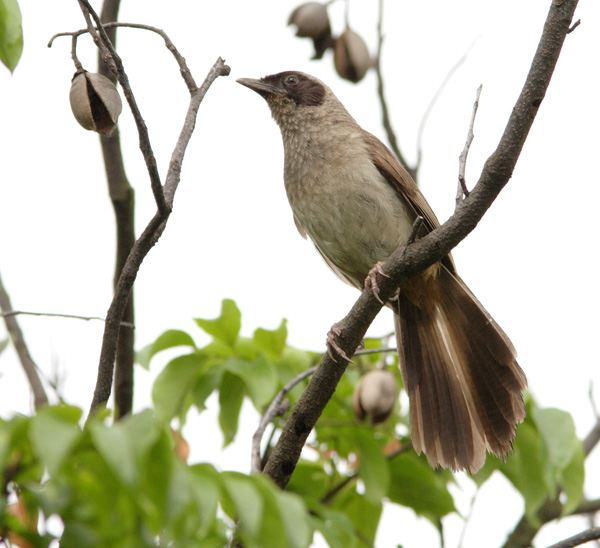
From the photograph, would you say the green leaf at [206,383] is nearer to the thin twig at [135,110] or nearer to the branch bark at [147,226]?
the branch bark at [147,226]

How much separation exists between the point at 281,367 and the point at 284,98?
1959 millimetres

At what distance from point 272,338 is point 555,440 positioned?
52.1 inches

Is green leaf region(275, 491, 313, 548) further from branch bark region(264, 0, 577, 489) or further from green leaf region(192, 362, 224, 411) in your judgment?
green leaf region(192, 362, 224, 411)

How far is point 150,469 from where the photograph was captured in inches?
65.6

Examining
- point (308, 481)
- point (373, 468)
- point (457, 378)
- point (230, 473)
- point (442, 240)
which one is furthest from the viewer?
point (457, 378)

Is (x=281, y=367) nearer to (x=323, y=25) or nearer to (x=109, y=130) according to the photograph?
(x=109, y=130)

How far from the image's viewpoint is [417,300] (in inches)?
173

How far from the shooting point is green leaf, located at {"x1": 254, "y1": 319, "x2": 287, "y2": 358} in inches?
147

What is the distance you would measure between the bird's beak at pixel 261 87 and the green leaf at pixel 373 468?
2.43 meters

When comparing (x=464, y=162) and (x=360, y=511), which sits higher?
(x=464, y=162)

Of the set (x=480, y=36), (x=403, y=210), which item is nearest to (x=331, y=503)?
(x=403, y=210)

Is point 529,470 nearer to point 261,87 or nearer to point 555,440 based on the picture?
point 555,440

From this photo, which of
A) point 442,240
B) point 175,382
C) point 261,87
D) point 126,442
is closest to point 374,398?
point 175,382

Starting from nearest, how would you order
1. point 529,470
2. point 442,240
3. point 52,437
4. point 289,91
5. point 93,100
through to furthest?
1. point 52,437
2. point 93,100
3. point 442,240
4. point 529,470
5. point 289,91
